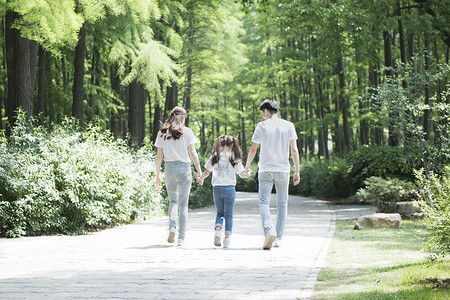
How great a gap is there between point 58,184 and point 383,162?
1121cm

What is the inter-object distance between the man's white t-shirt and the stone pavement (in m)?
1.26

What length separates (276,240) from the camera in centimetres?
848

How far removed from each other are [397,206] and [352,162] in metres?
6.52

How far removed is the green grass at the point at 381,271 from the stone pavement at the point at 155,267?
9.7 inches

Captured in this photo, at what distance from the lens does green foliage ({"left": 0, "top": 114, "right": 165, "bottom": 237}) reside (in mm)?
9844

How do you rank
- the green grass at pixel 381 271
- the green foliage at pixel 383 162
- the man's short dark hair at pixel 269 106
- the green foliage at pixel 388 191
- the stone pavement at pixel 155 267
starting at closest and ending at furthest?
the green grass at pixel 381 271 < the stone pavement at pixel 155 267 < the man's short dark hair at pixel 269 106 < the green foliage at pixel 388 191 < the green foliage at pixel 383 162

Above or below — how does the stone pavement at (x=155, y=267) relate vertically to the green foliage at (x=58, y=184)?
below

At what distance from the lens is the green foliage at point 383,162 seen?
1689 cm

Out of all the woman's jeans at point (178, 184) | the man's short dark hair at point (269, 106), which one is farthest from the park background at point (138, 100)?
the woman's jeans at point (178, 184)

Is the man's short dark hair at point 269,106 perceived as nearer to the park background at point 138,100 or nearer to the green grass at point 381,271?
the green grass at point 381,271

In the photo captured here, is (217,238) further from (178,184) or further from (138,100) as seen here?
(138,100)

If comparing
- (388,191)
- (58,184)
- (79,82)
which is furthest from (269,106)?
(79,82)

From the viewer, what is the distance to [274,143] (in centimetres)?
809

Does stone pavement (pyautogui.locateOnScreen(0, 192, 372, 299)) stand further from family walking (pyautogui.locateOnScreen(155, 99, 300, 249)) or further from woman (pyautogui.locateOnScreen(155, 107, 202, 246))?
woman (pyautogui.locateOnScreen(155, 107, 202, 246))
